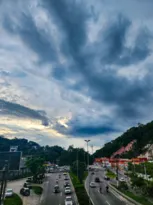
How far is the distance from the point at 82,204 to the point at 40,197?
46.3 ft

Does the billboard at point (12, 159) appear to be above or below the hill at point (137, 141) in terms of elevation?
below

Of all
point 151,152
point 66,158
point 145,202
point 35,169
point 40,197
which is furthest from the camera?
point 66,158

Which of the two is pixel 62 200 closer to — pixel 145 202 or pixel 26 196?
pixel 26 196

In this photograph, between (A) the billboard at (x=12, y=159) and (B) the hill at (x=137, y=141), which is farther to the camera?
(B) the hill at (x=137, y=141)

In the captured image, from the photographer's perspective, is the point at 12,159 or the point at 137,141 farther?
the point at 137,141

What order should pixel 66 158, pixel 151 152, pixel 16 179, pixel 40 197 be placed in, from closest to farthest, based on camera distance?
pixel 40 197 → pixel 16 179 → pixel 151 152 → pixel 66 158

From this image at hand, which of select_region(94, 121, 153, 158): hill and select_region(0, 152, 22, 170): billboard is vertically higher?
select_region(94, 121, 153, 158): hill

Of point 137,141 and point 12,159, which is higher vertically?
point 137,141

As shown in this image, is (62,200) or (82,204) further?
(62,200)

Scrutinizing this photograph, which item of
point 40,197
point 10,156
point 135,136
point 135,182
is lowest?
point 40,197

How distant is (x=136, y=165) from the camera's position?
203 ft

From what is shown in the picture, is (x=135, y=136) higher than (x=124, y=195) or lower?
higher

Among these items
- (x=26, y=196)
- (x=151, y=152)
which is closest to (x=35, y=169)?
(x=26, y=196)

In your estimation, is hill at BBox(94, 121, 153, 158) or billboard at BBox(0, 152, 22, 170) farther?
hill at BBox(94, 121, 153, 158)
